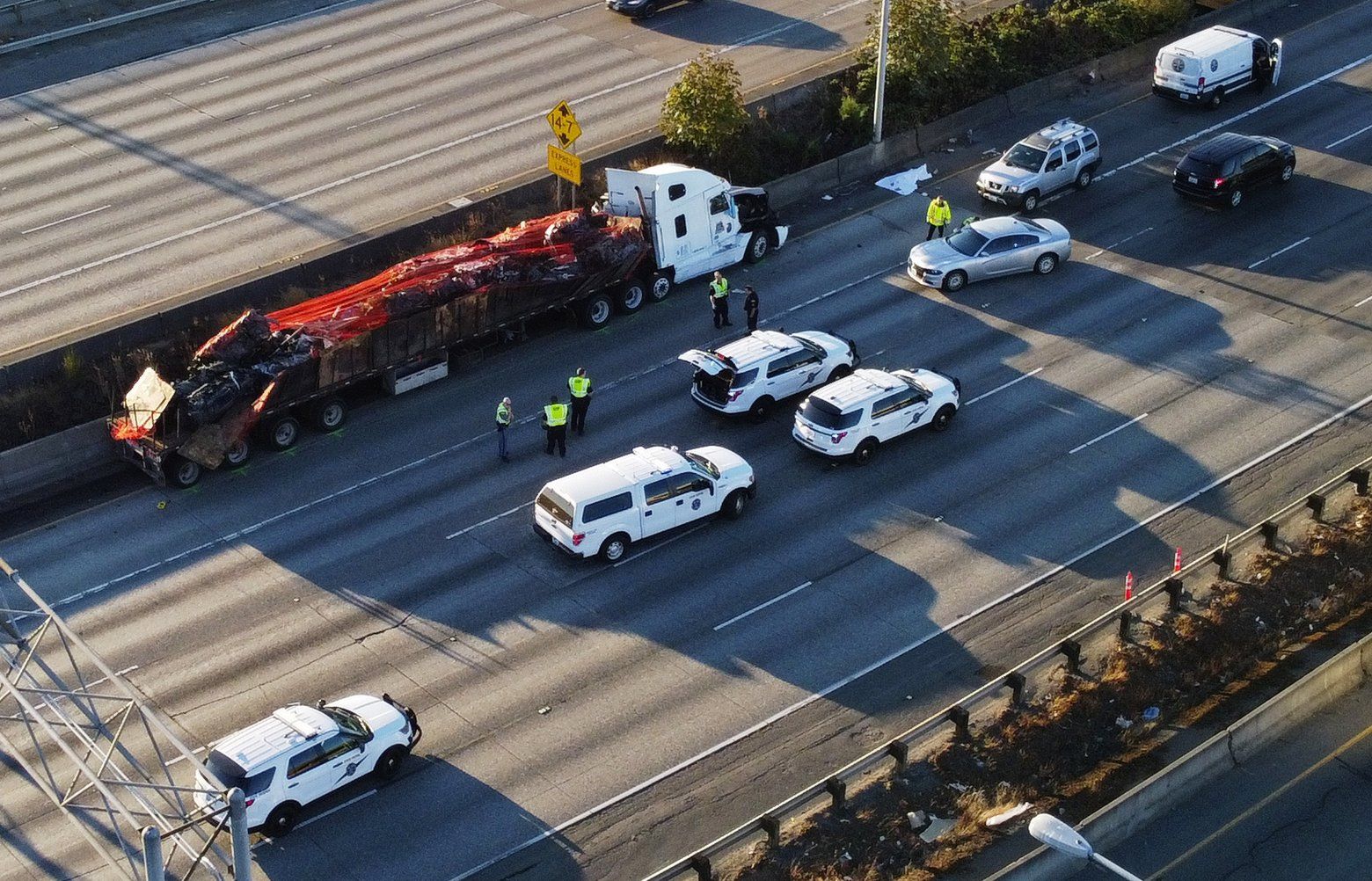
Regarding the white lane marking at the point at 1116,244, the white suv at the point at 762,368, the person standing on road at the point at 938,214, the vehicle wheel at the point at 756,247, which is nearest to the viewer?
the white suv at the point at 762,368

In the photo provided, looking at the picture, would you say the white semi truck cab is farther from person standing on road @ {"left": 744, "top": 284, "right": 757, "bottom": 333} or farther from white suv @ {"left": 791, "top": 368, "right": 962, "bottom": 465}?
white suv @ {"left": 791, "top": 368, "right": 962, "bottom": 465}

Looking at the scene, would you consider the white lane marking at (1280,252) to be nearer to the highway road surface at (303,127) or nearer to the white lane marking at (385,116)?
the highway road surface at (303,127)

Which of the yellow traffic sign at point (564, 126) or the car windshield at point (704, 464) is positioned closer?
the car windshield at point (704, 464)

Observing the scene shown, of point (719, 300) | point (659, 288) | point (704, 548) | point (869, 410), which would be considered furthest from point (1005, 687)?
point (659, 288)

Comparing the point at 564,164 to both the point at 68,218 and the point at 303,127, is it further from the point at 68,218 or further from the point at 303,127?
the point at 68,218

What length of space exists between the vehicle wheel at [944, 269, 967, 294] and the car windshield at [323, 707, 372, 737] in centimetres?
2152

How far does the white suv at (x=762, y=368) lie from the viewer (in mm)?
39000

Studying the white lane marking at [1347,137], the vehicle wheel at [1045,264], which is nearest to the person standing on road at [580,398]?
the vehicle wheel at [1045,264]

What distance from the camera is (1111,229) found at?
48.1 metres

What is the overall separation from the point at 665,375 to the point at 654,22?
68.2 feet

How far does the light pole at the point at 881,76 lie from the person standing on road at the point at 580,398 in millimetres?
15632

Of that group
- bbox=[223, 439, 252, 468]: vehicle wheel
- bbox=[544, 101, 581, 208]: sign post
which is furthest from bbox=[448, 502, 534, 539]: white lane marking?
bbox=[544, 101, 581, 208]: sign post

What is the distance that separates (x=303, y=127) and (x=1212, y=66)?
90.7 ft

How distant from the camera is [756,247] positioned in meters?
46.5
